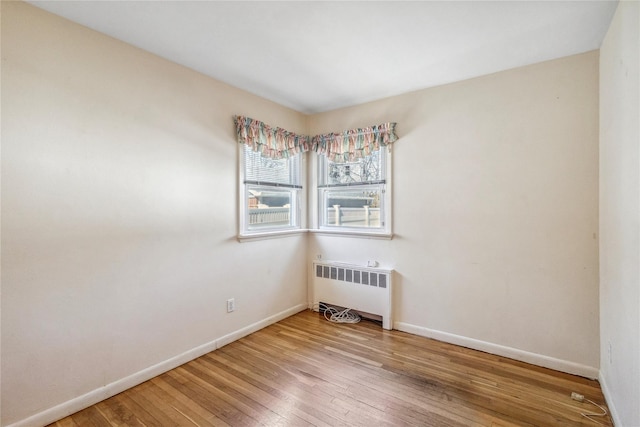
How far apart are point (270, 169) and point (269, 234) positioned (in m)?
0.73

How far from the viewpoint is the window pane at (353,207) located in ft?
10.7

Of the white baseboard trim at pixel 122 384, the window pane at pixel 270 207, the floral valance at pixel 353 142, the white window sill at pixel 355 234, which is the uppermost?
the floral valance at pixel 353 142

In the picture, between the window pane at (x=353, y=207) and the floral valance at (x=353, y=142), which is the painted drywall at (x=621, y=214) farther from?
the window pane at (x=353, y=207)

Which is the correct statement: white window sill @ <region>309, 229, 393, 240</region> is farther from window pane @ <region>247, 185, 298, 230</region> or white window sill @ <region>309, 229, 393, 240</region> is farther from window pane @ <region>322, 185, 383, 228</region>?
window pane @ <region>247, 185, 298, 230</region>

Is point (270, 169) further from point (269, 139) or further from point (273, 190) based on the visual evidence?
point (269, 139)

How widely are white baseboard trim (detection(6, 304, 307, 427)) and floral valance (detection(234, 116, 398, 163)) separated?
188 centimetres

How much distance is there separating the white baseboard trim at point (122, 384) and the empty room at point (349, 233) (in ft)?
0.04

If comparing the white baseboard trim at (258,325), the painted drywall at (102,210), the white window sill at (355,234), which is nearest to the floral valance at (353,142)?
the white window sill at (355,234)

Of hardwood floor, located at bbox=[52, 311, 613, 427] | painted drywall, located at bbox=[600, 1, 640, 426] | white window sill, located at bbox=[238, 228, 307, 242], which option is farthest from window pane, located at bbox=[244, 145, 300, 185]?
painted drywall, located at bbox=[600, 1, 640, 426]

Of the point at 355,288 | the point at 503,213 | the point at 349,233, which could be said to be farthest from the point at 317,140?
the point at 503,213

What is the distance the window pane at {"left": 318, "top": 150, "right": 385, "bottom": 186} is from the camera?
3.23 metres

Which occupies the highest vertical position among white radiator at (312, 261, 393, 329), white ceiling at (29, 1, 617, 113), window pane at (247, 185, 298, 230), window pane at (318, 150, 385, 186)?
white ceiling at (29, 1, 617, 113)

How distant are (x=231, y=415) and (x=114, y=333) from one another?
39.6 inches

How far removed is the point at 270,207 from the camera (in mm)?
3295
